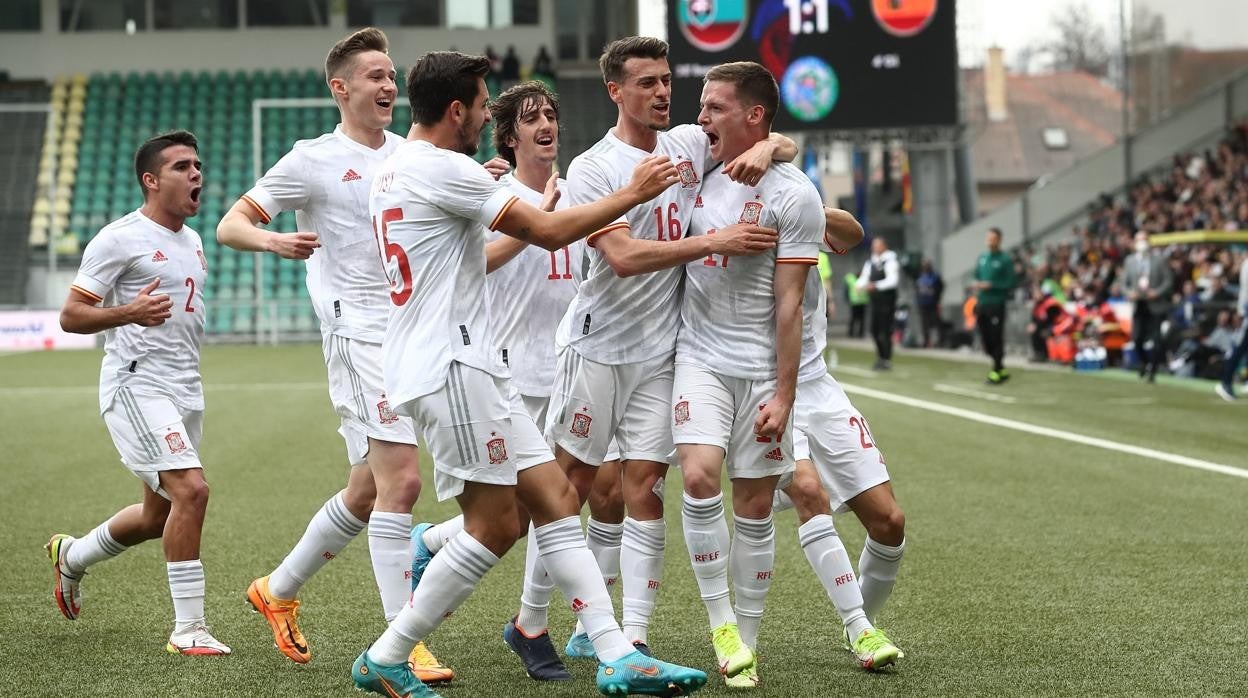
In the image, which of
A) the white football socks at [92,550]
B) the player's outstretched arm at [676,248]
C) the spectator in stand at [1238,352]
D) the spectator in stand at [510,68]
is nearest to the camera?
the player's outstretched arm at [676,248]

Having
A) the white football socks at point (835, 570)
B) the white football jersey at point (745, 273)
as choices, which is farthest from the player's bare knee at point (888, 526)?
the white football jersey at point (745, 273)

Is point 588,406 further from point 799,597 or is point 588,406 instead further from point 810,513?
point 799,597

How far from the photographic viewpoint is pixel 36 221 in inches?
1495

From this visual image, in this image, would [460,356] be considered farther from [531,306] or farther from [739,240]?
[531,306]

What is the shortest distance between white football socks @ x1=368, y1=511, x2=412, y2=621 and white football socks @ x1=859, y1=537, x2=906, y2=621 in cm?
170

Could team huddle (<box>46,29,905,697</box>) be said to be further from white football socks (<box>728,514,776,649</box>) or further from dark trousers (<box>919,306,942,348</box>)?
dark trousers (<box>919,306,942,348</box>)

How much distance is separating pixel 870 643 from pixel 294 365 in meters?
22.6

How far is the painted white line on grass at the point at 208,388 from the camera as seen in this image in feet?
68.5

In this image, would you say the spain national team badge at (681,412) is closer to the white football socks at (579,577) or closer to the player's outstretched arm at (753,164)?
the white football socks at (579,577)

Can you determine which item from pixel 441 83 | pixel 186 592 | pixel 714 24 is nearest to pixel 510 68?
pixel 714 24

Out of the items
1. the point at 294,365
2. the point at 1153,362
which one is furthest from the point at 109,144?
the point at 1153,362

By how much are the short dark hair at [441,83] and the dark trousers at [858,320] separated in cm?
2987

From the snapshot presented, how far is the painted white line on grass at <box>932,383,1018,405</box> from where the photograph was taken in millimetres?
18188

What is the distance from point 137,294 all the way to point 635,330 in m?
2.14
